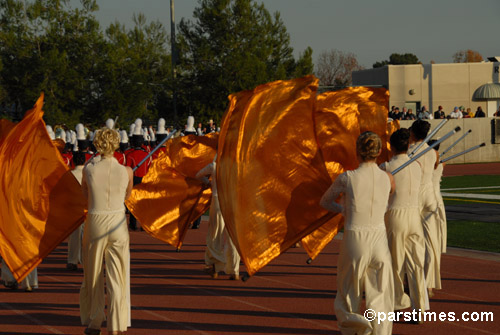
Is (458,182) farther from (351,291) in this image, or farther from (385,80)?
(385,80)

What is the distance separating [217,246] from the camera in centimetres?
1119

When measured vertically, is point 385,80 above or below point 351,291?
above

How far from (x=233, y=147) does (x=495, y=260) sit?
5.69 m

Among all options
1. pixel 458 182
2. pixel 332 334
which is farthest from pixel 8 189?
pixel 458 182

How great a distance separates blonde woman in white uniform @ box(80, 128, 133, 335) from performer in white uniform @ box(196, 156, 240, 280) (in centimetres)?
337

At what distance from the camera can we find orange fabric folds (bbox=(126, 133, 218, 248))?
1139cm

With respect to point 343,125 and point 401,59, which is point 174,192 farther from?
point 401,59

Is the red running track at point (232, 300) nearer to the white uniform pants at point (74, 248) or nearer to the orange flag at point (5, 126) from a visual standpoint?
the white uniform pants at point (74, 248)

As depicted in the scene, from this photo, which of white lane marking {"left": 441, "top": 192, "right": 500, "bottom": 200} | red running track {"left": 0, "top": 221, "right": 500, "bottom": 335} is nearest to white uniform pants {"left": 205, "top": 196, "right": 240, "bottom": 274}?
red running track {"left": 0, "top": 221, "right": 500, "bottom": 335}

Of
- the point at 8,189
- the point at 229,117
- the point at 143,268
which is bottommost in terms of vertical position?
the point at 143,268

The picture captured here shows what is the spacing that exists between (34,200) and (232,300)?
2.55 m

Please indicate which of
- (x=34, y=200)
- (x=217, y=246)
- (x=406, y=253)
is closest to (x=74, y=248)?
(x=217, y=246)

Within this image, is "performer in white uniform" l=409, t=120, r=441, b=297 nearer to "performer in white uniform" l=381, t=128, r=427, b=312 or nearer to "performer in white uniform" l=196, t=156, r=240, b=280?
"performer in white uniform" l=381, t=128, r=427, b=312

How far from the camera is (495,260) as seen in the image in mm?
11742
